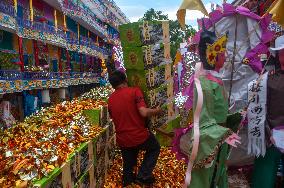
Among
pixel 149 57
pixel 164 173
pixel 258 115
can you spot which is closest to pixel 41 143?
pixel 149 57

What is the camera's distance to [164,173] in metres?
5.55

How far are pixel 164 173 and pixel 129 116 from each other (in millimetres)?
1334

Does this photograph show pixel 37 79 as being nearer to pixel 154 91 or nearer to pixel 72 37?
pixel 72 37

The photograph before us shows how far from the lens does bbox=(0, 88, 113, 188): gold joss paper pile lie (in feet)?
10.4

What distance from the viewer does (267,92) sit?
3.91 meters

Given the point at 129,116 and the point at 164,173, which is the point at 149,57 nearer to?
the point at 129,116

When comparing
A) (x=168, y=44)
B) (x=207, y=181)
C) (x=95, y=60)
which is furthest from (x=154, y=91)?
(x=95, y=60)

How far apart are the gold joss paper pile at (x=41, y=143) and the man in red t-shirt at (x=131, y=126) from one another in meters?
Result: 0.49

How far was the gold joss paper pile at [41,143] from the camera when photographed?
3180 millimetres

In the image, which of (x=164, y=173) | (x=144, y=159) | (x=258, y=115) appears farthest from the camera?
(x=164, y=173)

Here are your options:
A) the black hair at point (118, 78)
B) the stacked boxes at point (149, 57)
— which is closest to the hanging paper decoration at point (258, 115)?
the stacked boxes at point (149, 57)

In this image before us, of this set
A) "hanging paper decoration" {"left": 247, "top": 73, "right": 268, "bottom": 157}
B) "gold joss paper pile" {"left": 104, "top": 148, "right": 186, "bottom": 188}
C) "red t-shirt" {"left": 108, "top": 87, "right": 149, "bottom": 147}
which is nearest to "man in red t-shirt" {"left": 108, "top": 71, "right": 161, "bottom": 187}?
"red t-shirt" {"left": 108, "top": 87, "right": 149, "bottom": 147}

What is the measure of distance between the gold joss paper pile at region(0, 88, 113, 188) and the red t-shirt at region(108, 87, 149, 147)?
1.53 ft

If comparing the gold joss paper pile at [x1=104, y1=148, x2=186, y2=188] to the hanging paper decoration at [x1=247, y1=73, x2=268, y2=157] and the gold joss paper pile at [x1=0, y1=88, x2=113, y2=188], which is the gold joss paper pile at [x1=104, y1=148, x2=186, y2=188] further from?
the hanging paper decoration at [x1=247, y1=73, x2=268, y2=157]
